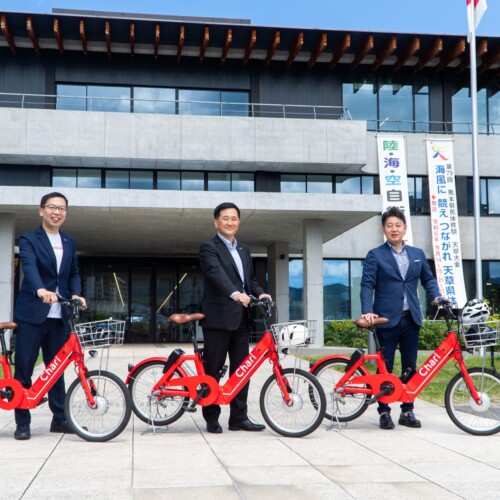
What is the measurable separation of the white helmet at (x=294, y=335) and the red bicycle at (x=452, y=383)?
2.01 ft

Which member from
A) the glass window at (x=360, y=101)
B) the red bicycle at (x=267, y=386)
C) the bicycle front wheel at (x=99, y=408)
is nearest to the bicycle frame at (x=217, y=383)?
the red bicycle at (x=267, y=386)

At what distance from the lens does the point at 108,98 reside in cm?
2270

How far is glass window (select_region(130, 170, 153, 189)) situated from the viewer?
24.0 metres

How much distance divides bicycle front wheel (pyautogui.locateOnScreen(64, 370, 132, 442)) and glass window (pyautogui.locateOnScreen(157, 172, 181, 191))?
60.2 ft

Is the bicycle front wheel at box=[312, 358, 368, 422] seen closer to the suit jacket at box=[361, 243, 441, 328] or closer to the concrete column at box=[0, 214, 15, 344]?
the suit jacket at box=[361, 243, 441, 328]

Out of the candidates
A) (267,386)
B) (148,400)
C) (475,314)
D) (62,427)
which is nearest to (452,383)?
(475,314)

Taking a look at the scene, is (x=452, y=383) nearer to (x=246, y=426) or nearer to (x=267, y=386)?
(x=267, y=386)

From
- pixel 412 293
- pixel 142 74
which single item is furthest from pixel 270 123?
pixel 412 293

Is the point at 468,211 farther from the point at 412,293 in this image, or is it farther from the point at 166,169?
the point at 412,293

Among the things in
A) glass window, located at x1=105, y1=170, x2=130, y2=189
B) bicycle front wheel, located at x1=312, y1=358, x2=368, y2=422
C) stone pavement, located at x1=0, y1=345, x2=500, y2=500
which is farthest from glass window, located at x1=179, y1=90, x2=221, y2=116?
stone pavement, located at x1=0, y1=345, x2=500, y2=500

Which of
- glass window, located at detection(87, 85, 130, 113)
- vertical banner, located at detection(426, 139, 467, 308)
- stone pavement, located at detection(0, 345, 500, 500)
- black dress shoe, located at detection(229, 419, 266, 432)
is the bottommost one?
stone pavement, located at detection(0, 345, 500, 500)

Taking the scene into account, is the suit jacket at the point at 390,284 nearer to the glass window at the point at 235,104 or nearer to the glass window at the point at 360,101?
the glass window at the point at 235,104

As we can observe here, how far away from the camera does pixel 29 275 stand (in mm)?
6180

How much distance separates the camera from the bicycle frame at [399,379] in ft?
21.4
